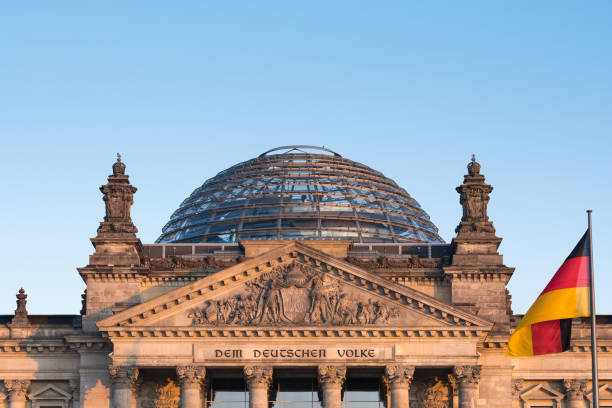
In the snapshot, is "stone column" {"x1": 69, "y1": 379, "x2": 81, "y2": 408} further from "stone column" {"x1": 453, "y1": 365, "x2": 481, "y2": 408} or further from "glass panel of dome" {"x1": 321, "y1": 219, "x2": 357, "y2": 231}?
"stone column" {"x1": 453, "y1": 365, "x2": 481, "y2": 408}

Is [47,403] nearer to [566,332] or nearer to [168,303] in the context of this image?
[168,303]

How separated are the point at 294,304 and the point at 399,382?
6820 millimetres

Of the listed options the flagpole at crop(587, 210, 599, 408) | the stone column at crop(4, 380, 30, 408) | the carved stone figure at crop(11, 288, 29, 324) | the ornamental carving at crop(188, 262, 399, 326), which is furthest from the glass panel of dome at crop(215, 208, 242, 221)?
the flagpole at crop(587, 210, 599, 408)

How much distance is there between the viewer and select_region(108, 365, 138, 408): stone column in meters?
68.2

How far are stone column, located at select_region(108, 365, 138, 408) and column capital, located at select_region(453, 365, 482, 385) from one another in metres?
16.7

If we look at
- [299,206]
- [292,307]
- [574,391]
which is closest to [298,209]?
[299,206]

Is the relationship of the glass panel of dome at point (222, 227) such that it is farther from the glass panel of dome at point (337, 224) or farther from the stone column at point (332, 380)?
the stone column at point (332, 380)

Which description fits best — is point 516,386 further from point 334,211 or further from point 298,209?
point 298,209

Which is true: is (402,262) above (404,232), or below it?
below

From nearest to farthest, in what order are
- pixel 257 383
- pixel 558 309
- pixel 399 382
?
1. pixel 558 309
2. pixel 399 382
3. pixel 257 383

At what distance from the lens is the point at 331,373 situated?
6856 cm

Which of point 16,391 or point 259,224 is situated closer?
point 16,391

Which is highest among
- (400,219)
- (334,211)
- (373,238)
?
(334,211)

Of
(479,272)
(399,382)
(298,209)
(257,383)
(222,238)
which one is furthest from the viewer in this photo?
(298,209)
